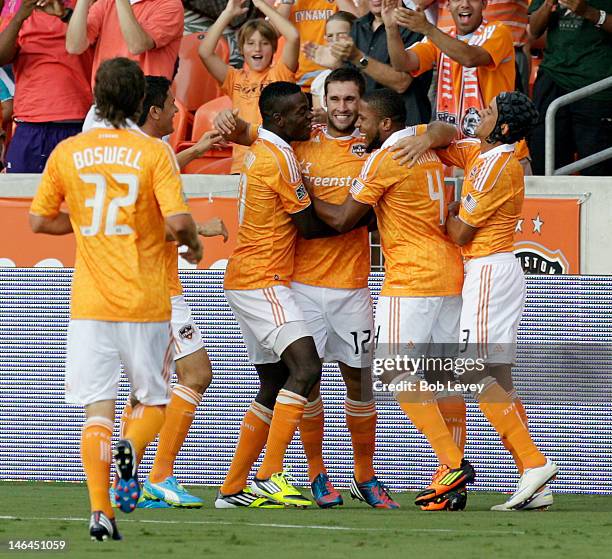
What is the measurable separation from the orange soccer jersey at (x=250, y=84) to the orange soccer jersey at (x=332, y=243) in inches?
101

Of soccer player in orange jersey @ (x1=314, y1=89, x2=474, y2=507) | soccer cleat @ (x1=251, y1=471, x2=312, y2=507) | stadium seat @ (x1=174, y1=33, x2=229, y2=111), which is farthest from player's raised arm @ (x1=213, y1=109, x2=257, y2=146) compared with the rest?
stadium seat @ (x1=174, y1=33, x2=229, y2=111)

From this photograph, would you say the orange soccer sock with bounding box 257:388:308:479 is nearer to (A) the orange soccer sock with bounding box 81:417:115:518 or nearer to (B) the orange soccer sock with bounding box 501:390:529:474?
(B) the orange soccer sock with bounding box 501:390:529:474

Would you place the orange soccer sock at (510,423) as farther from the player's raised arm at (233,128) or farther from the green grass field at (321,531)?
the player's raised arm at (233,128)

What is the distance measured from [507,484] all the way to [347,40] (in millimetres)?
3181

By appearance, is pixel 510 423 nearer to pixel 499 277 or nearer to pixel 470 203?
pixel 499 277

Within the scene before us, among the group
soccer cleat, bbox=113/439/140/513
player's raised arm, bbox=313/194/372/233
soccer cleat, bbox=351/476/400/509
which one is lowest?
soccer cleat, bbox=351/476/400/509

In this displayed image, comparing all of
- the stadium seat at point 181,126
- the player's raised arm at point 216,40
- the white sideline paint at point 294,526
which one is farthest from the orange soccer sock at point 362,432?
the stadium seat at point 181,126

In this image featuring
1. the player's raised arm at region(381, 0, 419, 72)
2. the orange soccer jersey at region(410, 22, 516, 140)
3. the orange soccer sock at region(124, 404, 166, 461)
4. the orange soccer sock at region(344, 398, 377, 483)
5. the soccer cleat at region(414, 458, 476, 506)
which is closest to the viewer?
the orange soccer sock at region(124, 404, 166, 461)

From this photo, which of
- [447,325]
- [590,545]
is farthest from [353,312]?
[590,545]

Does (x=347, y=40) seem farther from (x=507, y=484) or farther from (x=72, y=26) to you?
(x=507, y=484)

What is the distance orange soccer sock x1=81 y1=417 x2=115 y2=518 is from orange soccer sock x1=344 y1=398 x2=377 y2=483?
7.65 ft

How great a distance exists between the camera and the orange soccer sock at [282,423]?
304 inches

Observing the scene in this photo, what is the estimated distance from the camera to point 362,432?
8.16 meters

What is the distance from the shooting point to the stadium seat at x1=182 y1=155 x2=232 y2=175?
36.3ft
